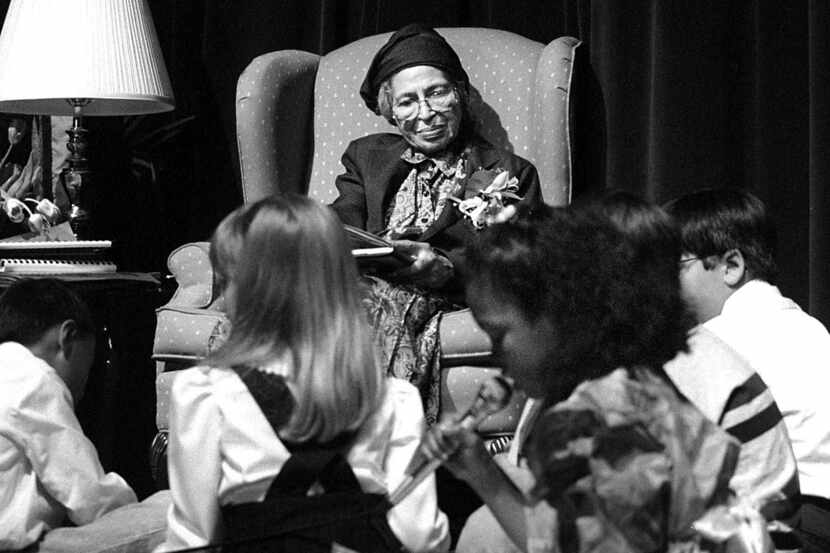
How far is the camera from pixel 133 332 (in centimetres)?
300

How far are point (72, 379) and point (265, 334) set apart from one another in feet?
2.65

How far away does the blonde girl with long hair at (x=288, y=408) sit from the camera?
1426 mm

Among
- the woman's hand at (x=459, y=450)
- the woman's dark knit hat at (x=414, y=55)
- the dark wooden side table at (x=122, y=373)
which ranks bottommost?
the dark wooden side table at (x=122, y=373)

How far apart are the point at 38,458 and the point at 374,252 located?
68 centimetres

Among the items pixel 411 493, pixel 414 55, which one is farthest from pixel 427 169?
pixel 411 493

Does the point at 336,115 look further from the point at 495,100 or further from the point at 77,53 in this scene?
the point at 77,53

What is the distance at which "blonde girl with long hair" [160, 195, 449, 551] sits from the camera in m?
1.43

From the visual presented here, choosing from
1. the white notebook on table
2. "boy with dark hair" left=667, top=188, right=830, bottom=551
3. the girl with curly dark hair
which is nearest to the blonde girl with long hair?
the girl with curly dark hair

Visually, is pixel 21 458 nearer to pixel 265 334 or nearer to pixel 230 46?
pixel 265 334

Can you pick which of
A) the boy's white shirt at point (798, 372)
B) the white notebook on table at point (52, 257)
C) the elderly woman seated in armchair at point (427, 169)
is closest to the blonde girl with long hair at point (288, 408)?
the boy's white shirt at point (798, 372)

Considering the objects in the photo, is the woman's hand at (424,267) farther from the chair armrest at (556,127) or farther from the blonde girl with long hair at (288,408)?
the blonde girl with long hair at (288,408)

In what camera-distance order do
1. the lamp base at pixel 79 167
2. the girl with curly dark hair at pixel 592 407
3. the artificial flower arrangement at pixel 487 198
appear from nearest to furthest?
1. the girl with curly dark hair at pixel 592 407
2. the artificial flower arrangement at pixel 487 198
3. the lamp base at pixel 79 167

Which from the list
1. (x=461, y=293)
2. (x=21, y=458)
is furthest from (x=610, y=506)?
(x=461, y=293)

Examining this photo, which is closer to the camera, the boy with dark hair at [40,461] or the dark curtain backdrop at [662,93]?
the boy with dark hair at [40,461]
